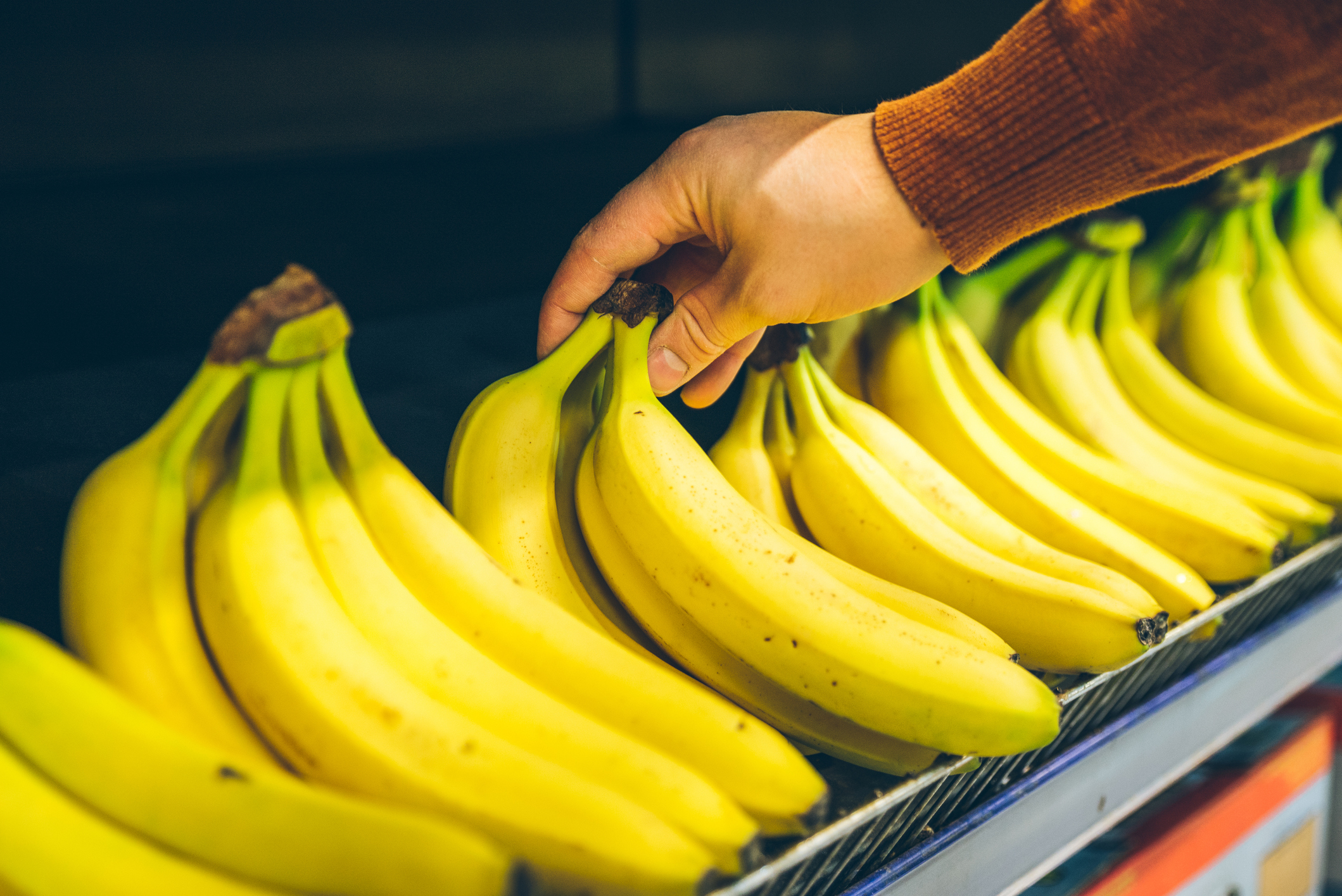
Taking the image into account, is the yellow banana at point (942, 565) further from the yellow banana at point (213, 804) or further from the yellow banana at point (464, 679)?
the yellow banana at point (213, 804)

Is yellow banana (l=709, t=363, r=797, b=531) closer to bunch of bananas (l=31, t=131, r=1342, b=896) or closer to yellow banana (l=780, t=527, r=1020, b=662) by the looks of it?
bunch of bananas (l=31, t=131, r=1342, b=896)

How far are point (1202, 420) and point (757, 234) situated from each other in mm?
738

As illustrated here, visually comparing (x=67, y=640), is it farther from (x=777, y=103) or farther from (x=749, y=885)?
(x=777, y=103)

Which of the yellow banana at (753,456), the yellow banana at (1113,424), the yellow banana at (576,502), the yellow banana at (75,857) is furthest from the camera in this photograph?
the yellow banana at (1113,424)

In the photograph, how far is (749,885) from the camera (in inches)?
20.0

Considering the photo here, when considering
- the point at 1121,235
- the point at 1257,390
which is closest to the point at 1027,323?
the point at 1121,235

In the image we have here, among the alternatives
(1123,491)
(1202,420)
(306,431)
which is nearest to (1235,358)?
(1202,420)

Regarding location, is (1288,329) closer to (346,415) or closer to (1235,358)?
(1235,358)

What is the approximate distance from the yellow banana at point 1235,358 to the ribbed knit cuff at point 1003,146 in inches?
23.9

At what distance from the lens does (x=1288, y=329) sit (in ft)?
4.34

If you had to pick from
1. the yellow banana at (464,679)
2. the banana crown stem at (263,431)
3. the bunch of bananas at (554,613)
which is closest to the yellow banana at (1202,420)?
the bunch of bananas at (554,613)

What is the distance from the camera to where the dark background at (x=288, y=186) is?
74 centimetres

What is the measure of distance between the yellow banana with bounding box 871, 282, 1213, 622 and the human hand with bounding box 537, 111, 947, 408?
7.7 inches

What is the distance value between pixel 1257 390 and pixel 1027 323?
→ 1.12 ft
